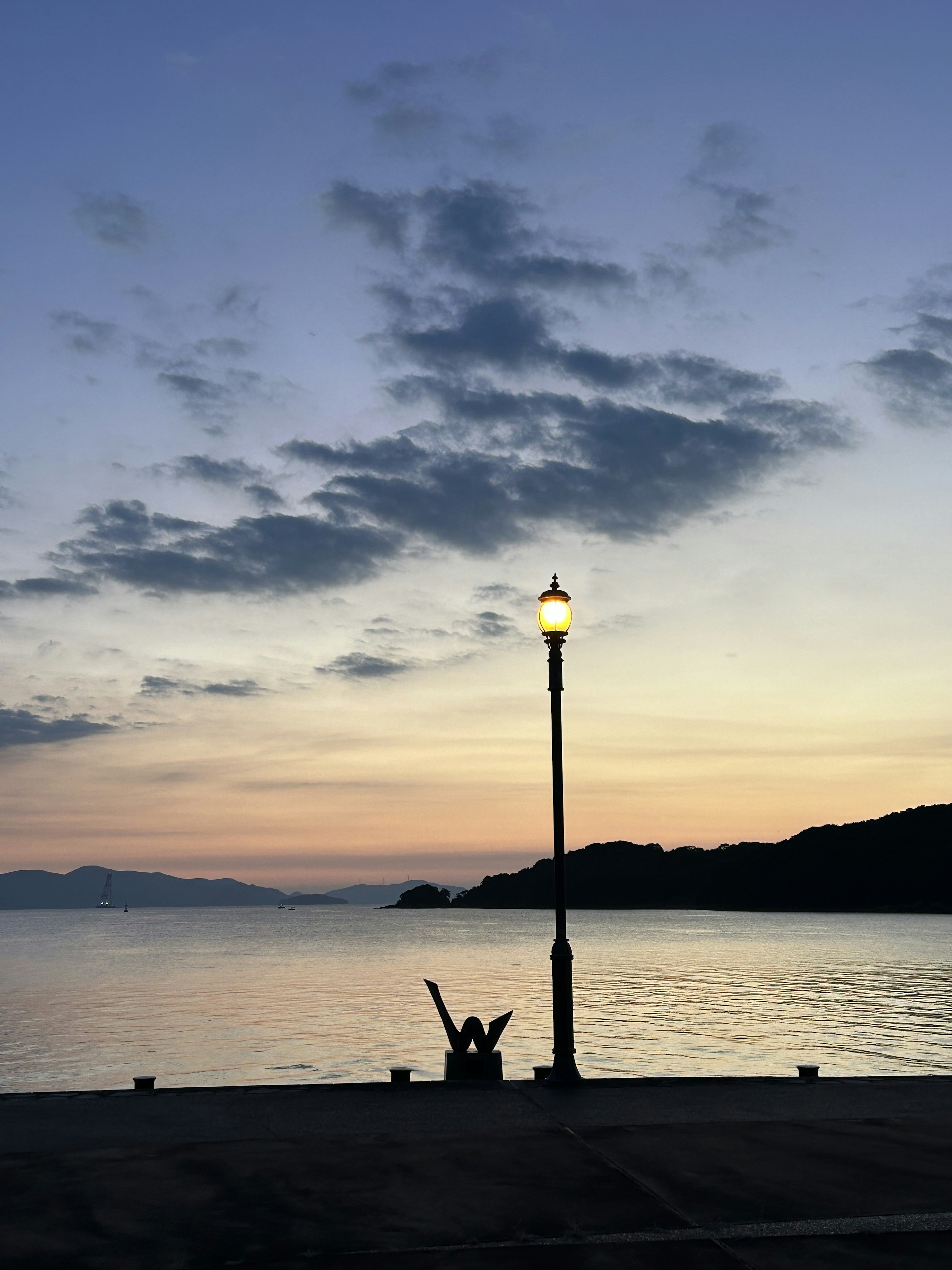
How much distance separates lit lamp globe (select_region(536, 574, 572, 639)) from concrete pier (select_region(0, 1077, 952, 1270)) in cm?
593

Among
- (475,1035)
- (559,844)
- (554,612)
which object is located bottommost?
(475,1035)

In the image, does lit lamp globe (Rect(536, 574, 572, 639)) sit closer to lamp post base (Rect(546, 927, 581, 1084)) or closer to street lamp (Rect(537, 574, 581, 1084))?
street lamp (Rect(537, 574, 581, 1084))

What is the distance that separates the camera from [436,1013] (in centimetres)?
5494

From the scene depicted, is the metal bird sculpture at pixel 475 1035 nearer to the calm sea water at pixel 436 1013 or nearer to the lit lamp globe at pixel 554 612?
the lit lamp globe at pixel 554 612

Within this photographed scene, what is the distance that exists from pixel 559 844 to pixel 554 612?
3.17 meters

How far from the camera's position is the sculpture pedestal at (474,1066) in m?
14.0

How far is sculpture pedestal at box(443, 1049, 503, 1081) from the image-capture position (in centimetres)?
1397

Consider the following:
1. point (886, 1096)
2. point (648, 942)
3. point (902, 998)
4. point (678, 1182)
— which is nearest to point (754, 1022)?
point (902, 998)

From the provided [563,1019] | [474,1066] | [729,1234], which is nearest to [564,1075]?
[563,1019]

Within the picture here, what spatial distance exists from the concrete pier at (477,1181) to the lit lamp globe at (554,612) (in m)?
5.93

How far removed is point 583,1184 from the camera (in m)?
8.20

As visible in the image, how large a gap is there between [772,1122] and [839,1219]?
338 centimetres

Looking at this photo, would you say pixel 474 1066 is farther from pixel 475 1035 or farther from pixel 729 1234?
pixel 729 1234

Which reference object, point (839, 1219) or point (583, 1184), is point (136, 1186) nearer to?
point (583, 1184)
